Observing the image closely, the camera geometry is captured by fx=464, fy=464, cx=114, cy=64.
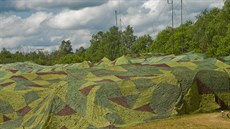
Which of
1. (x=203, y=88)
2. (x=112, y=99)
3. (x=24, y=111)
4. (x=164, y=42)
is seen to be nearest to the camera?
(x=112, y=99)

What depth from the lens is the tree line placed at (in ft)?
178

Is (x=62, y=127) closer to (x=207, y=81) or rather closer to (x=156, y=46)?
(x=207, y=81)

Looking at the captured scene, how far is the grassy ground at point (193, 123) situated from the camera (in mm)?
16188

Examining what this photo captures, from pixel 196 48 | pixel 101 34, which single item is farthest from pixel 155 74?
pixel 101 34

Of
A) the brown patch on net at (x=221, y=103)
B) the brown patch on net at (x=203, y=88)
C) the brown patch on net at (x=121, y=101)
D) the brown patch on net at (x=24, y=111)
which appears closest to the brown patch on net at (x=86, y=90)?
the brown patch on net at (x=121, y=101)

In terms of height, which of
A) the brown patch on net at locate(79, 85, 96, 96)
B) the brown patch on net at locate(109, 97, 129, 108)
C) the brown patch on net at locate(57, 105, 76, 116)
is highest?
the brown patch on net at locate(79, 85, 96, 96)

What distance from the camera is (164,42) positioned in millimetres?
75812

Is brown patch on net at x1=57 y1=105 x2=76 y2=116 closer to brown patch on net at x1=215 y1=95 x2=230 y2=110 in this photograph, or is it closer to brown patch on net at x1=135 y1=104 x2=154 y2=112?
brown patch on net at x1=135 y1=104 x2=154 y2=112

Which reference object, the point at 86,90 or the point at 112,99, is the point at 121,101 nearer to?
the point at 112,99

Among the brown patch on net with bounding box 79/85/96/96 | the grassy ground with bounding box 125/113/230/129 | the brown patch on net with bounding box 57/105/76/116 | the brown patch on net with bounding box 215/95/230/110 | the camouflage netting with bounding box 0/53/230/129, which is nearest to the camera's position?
the grassy ground with bounding box 125/113/230/129

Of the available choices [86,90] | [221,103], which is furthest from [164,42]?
[86,90]

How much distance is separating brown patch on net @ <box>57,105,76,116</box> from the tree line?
32.6 meters

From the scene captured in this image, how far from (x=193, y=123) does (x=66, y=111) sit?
466 centimetres

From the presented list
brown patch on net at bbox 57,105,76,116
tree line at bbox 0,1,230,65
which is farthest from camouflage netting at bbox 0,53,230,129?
tree line at bbox 0,1,230,65
